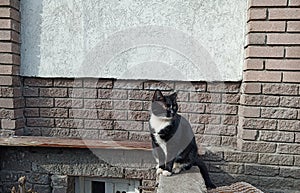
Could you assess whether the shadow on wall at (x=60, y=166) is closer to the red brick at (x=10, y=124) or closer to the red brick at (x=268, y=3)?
the red brick at (x=10, y=124)

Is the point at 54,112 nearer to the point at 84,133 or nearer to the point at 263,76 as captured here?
the point at 84,133

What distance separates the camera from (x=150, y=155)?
2.40m

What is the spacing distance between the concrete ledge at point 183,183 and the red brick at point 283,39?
1.21 metres

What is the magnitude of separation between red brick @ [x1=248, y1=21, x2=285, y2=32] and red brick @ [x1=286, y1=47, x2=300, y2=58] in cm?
17

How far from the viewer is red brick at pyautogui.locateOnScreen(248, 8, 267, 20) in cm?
214

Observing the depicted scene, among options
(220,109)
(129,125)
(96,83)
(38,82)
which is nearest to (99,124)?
(129,125)

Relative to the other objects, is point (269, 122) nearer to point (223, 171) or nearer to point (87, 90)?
point (223, 171)

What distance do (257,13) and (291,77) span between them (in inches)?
23.2

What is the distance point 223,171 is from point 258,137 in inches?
16.7

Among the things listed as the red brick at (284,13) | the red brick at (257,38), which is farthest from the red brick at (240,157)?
the red brick at (284,13)

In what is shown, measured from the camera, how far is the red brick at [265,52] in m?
2.15

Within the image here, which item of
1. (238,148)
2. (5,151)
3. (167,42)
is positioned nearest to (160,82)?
(167,42)

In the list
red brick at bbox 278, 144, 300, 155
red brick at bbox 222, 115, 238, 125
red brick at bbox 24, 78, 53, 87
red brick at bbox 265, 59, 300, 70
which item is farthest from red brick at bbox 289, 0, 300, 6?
red brick at bbox 24, 78, 53, 87

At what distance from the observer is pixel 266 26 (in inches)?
84.6
